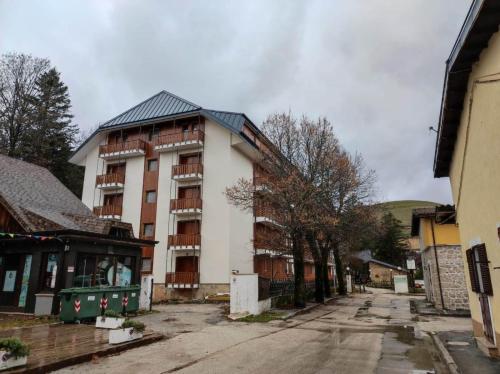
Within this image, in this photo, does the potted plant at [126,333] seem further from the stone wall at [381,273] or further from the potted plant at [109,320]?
the stone wall at [381,273]

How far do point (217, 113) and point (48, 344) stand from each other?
23.5 metres

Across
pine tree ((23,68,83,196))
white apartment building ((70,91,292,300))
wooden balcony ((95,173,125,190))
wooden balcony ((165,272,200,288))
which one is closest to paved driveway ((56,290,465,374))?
wooden balcony ((165,272,200,288))

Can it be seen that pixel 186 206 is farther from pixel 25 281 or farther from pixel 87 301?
pixel 87 301

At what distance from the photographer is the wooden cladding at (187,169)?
99.0 ft

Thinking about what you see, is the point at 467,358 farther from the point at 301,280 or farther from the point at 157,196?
the point at 157,196

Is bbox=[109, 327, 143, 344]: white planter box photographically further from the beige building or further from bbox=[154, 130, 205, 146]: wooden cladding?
bbox=[154, 130, 205, 146]: wooden cladding

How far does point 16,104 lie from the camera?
35.8 metres

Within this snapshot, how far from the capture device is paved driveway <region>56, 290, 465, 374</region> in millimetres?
8352

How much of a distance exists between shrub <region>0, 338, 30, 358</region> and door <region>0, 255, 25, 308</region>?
11963 millimetres

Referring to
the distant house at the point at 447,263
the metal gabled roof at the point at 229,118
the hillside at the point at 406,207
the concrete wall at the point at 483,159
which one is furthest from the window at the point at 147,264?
the hillside at the point at 406,207

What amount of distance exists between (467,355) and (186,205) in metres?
23.1

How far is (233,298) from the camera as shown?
59.4 ft

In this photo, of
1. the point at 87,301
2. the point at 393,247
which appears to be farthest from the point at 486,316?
the point at 393,247

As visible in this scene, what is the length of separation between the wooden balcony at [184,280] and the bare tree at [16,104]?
20.7 m
